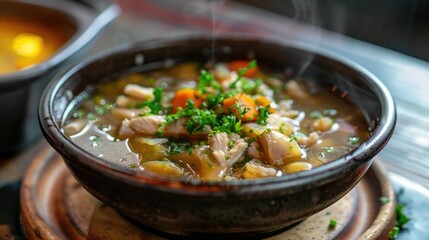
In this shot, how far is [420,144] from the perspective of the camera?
297cm

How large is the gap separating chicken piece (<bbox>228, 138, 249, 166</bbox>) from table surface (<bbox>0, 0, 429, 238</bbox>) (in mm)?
940

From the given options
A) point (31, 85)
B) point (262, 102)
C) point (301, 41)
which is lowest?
point (301, 41)

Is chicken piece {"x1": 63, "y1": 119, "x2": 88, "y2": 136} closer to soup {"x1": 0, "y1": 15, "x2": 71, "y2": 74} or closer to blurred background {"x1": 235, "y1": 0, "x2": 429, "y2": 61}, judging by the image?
soup {"x1": 0, "y1": 15, "x2": 71, "y2": 74}

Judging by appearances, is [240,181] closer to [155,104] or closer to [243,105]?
[243,105]

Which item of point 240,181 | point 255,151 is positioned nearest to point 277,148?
point 255,151

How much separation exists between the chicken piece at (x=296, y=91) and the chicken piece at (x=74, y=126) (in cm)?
91

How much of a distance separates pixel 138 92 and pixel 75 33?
3.72 feet

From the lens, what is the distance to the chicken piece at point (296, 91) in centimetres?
266

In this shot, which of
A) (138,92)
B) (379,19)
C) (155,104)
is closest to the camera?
(155,104)

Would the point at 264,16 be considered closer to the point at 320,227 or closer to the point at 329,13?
the point at 329,13

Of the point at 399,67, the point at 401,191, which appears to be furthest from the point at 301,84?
the point at 399,67

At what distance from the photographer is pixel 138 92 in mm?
2646

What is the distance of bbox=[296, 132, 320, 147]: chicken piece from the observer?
223 cm

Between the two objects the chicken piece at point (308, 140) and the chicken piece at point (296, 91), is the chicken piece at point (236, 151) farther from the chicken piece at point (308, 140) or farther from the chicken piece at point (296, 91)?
the chicken piece at point (296, 91)
